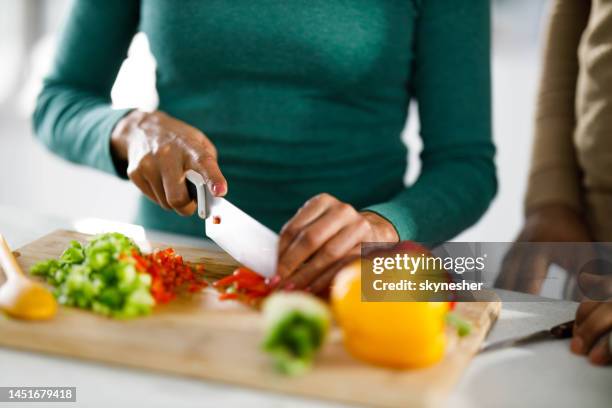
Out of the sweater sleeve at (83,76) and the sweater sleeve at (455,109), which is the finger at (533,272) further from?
the sweater sleeve at (83,76)

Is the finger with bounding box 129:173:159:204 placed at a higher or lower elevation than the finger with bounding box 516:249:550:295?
higher

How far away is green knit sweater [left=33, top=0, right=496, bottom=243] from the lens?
3.90 ft

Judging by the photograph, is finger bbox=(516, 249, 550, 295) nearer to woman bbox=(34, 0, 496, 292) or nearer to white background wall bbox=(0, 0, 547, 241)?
woman bbox=(34, 0, 496, 292)

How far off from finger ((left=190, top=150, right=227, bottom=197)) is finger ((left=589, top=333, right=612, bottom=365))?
539 mm

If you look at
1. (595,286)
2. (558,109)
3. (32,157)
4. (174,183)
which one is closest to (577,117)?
(558,109)

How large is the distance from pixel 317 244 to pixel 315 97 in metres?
0.40

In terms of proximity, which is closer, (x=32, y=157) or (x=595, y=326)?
(x=595, y=326)

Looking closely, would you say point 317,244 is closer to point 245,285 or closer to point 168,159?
point 245,285

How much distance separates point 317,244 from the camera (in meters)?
0.93

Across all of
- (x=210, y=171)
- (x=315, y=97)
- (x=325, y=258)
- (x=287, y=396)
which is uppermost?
(x=315, y=97)

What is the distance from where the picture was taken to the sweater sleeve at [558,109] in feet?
4.12

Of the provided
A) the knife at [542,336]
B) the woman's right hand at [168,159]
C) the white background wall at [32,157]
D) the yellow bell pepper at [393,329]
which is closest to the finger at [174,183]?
the woman's right hand at [168,159]

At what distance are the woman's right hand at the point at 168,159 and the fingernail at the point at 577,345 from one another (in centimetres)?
52

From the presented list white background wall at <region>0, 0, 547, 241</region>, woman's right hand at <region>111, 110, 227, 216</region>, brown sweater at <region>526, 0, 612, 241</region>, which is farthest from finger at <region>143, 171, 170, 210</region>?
white background wall at <region>0, 0, 547, 241</region>
